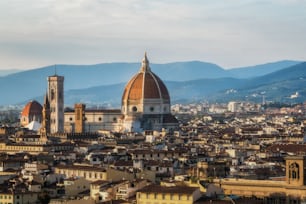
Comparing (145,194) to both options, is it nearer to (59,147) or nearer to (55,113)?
(59,147)

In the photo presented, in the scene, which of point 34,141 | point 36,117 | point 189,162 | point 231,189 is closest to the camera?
point 231,189

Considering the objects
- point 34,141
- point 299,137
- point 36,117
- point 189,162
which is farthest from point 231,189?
point 36,117

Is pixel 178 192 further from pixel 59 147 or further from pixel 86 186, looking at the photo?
pixel 59 147

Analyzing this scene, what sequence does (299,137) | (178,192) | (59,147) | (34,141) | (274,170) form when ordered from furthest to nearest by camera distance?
(299,137)
(34,141)
(59,147)
(274,170)
(178,192)

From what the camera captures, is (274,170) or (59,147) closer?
(274,170)

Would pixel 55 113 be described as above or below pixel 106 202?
above

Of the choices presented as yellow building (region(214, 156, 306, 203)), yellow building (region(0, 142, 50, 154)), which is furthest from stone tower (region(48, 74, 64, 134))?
yellow building (region(214, 156, 306, 203))

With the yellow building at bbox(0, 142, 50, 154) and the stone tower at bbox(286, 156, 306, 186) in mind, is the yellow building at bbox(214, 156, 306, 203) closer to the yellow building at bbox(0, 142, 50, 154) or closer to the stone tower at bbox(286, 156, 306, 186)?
the stone tower at bbox(286, 156, 306, 186)

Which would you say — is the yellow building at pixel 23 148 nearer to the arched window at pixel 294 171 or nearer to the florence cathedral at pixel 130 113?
the florence cathedral at pixel 130 113
